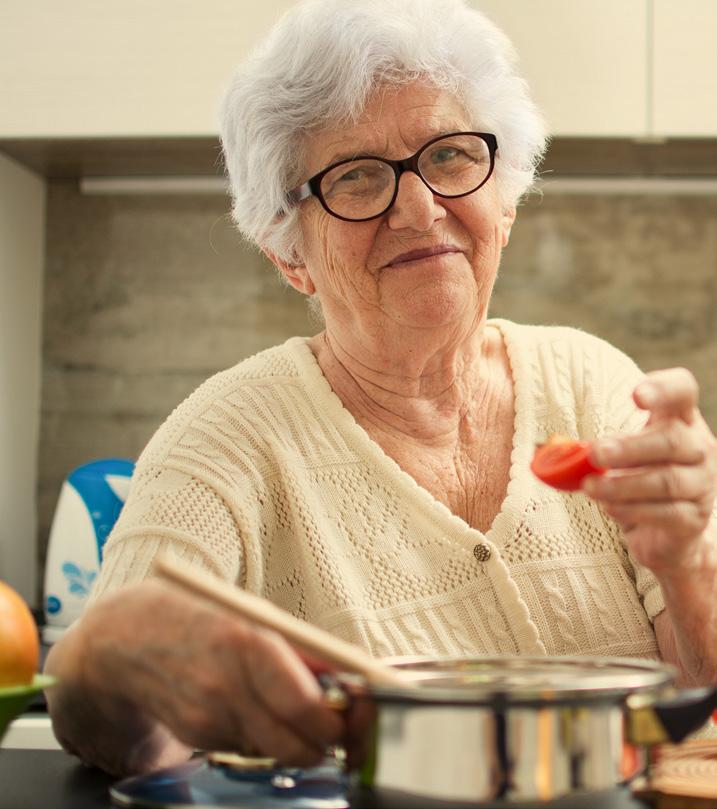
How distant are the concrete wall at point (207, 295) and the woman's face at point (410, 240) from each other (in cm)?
109

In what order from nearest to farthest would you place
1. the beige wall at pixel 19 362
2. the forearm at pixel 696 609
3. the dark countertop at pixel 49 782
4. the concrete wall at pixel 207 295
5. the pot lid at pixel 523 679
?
Result: 1. the pot lid at pixel 523 679
2. the dark countertop at pixel 49 782
3. the forearm at pixel 696 609
4. the beige wall at pixel 19 362
5. the concrete wall at pixel 207 295

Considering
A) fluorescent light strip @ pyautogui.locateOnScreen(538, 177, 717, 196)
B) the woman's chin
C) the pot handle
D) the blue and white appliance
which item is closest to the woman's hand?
the pot handle

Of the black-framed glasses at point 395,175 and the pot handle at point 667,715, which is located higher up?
the black-framed glasses at point 395,175

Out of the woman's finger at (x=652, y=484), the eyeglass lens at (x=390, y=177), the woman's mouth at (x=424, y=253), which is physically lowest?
the woman's finger at (x=652, y=484)

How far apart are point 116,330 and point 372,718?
6.41ft

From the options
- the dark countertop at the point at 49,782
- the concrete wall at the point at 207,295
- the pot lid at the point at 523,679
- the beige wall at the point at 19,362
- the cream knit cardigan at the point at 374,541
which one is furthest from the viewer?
the concrete wall at the point at 207,295

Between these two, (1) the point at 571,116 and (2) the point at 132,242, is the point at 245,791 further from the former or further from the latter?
(2) the point at 132,242

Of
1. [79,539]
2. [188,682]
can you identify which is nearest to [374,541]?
[188,682]

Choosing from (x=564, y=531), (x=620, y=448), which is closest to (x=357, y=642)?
(x=564, y=531)

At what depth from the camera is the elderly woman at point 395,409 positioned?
1.23 meters

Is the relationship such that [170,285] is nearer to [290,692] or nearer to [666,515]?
[666,515]

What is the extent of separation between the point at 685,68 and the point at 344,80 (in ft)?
3.12

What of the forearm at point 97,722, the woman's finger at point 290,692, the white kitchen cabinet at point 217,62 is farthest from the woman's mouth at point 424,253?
the white kitchen cabinet at point 217,62

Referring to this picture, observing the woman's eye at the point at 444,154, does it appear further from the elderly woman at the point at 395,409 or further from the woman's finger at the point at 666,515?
the woman's finger at the point at 666,515
